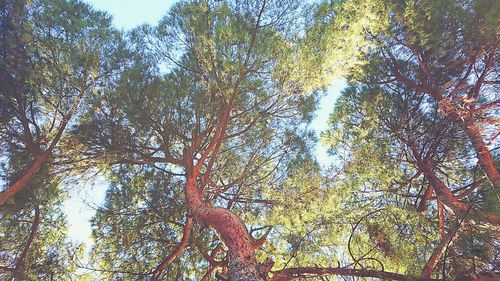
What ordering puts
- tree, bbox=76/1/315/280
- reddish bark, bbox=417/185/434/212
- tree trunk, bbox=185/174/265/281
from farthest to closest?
reddish bark, bbox=417/185/434/212 < tree, bbox=76/1/315/280 < tree trunk, bbox=185/174/265/281

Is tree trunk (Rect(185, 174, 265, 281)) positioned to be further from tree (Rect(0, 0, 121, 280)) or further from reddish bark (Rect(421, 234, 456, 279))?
tree (Rect(0, 0, 121, 280))

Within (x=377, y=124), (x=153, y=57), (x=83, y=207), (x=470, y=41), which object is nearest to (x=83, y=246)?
(x=83, y=207)

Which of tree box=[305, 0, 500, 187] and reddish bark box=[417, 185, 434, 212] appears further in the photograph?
reddish bark box=[417, 185, 434, 212]

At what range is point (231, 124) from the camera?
5.16m

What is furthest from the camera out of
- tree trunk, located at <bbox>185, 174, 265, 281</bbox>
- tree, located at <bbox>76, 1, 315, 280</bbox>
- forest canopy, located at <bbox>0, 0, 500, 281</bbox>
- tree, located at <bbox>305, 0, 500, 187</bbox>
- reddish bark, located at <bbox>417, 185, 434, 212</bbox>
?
reddish bark, located at <bbox>417, 185, 434, 212</bbox>

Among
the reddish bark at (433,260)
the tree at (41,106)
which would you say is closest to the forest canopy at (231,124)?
the tree at (41,106)

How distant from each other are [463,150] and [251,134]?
8.75 ft

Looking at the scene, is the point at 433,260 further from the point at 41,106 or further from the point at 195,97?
the point at 41,106

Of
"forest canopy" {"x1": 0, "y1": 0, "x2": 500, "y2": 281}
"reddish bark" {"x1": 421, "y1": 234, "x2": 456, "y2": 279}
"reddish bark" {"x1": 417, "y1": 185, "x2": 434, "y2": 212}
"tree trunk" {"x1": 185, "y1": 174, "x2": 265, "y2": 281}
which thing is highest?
"forest canopy" {"x1": 0, "y1": 0, "x2": 500, "y2": 281}

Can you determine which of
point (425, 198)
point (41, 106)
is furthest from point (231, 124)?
point (425, 198)

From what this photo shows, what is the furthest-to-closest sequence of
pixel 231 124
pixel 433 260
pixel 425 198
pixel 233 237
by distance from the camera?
1. pixel 231 124
2. pixel 425 198
3. pixel 233 237
4. pixel 433 260

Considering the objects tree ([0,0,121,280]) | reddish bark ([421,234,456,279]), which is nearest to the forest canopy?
tree ([0,0,121,280])

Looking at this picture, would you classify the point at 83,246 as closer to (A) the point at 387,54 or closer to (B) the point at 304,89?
(B) the point at 304,89

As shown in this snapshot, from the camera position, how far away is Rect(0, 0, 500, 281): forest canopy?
4273 mm
